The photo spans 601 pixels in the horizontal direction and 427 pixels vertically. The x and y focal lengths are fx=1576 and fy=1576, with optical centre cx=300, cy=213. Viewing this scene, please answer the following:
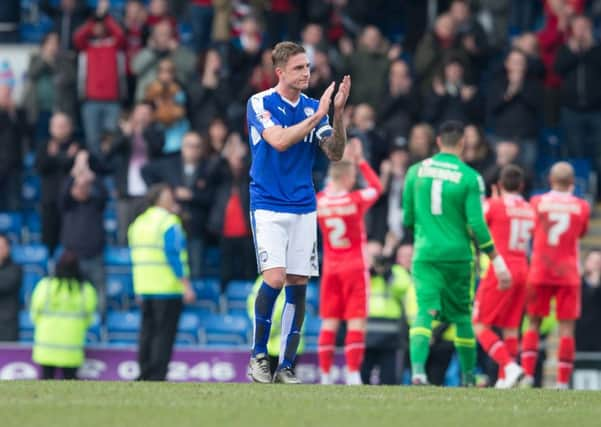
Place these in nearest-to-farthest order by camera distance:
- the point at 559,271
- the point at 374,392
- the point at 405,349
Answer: the point at 374,392
the point at 559,271
the point at 405,349

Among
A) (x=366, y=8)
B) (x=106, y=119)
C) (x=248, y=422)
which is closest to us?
(x=248, y=422)

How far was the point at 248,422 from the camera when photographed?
893 cm

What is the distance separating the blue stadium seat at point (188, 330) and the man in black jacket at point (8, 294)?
6.47ft

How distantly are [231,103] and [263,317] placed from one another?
31.8 feet

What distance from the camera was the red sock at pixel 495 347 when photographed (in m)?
13.5

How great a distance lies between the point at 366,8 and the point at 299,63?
39.4 feet

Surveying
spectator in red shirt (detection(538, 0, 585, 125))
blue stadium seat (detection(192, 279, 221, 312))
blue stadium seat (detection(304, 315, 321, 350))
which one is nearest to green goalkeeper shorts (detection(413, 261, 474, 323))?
blue stadium seat (detection(304, 315, 321, 350))

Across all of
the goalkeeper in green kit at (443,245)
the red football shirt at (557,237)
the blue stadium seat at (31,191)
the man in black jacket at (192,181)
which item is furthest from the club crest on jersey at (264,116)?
the blue stadium seat at (31,191)

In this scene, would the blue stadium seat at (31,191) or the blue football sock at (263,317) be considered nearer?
the blue football sock at (263,317)

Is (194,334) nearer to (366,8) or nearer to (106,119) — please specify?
(106,119)

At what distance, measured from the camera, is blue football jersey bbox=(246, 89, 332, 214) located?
36.2 feet

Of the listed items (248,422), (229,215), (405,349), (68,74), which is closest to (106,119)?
(68,74)

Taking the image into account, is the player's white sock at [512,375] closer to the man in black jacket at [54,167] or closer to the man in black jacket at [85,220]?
the man in black jacket at [85,220]

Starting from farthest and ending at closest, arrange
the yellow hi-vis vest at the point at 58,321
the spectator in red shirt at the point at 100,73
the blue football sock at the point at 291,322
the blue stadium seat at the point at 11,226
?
the blue stadium seat at the point at 11,226 → the spectator in red shirt at the point at 100,73 → the yellow hi-vis vest at the point at 58,321 → the blue football sock at the point at 291,322
